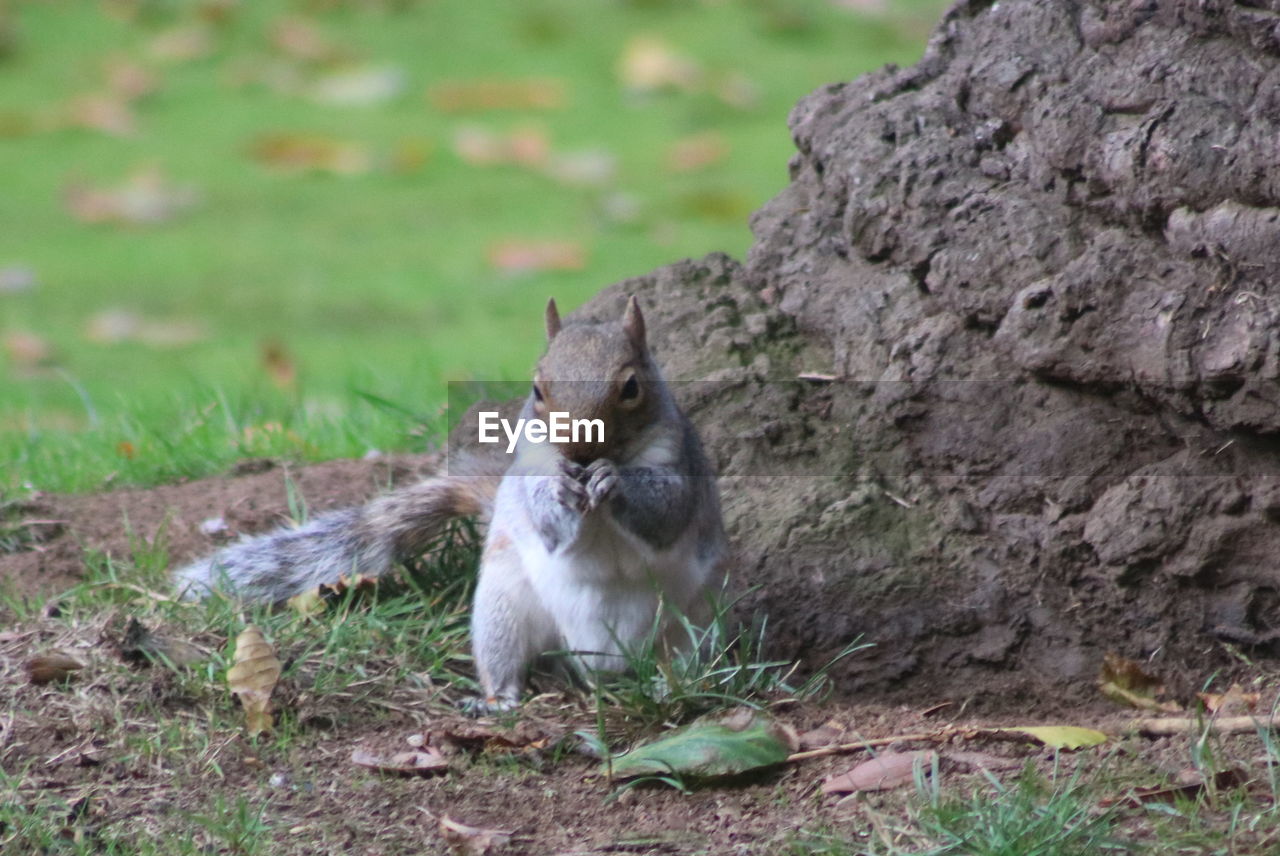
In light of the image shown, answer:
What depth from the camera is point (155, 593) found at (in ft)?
10.3

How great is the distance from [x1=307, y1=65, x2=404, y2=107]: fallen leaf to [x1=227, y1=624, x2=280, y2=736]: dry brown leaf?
5720 millimetres

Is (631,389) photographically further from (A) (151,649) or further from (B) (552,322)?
(A) (151,649)

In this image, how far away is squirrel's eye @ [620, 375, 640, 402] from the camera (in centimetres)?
285

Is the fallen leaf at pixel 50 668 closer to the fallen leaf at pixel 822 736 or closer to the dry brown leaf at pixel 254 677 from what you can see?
the dry brown leaf at pixel 254 677

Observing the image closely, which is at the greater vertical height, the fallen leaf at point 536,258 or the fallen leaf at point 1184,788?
the fallen leaf at point 536,258

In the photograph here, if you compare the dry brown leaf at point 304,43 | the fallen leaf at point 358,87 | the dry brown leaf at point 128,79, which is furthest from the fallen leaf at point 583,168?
the dry brown leaf at point 128,79

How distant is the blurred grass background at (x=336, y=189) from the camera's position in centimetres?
481

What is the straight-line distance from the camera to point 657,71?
8242mm

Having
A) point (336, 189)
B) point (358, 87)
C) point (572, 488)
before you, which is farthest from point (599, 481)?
point (358, 87)

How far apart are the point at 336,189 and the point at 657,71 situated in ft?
5.87

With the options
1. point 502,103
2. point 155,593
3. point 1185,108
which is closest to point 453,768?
→ point 155,593

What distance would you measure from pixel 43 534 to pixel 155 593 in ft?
1.67

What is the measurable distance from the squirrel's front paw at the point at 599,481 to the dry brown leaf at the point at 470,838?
0.58 metres

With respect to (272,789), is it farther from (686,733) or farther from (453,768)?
(686,733)
